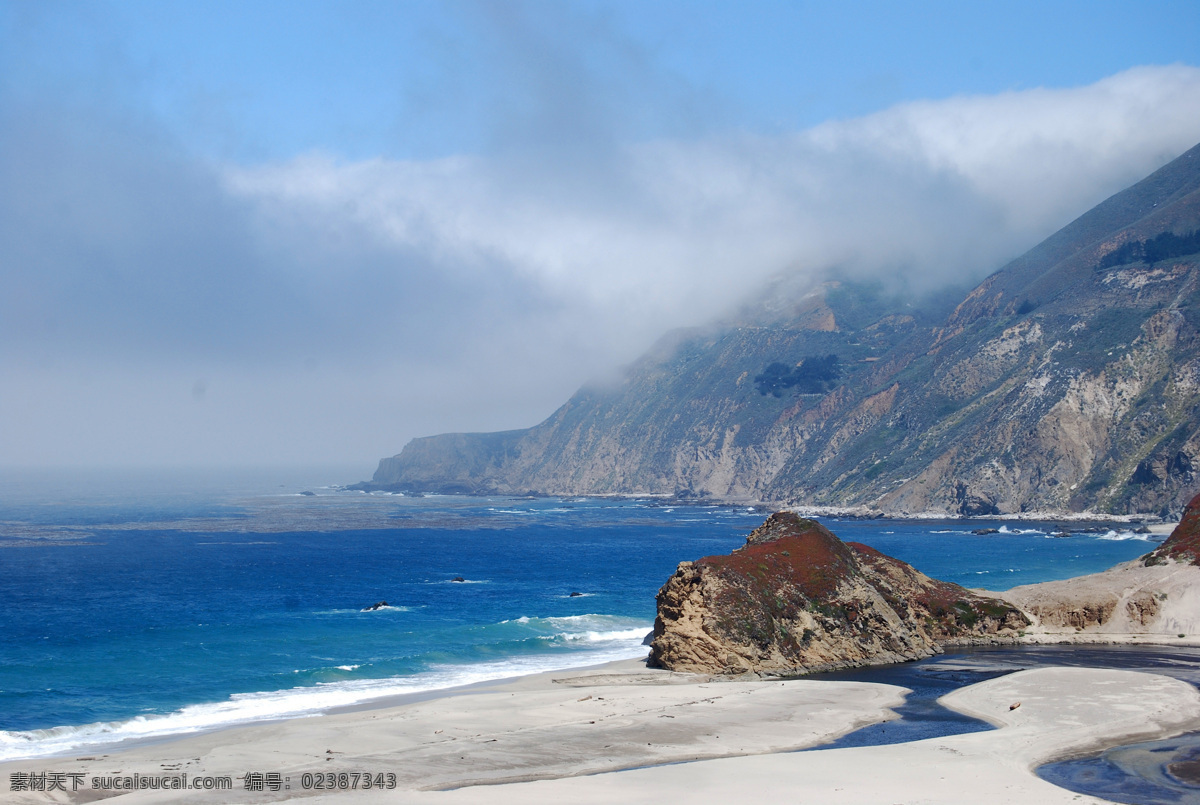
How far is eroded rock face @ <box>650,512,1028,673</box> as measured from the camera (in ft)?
161

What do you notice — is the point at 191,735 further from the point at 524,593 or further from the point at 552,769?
the point at 524,593

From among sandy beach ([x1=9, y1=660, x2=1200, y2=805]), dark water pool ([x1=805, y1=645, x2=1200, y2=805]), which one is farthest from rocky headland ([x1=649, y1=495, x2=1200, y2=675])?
sandy beach ([x1=9, y1=660, x2=1200, y2=805])

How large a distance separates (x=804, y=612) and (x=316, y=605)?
48.2 m

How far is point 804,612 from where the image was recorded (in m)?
51.7

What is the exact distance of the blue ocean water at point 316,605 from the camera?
4634 cm

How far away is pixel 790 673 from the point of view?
4856cm

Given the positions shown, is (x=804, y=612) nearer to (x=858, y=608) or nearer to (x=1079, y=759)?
(x=858, y=608)

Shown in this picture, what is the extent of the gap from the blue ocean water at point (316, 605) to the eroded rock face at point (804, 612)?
9.14 metres

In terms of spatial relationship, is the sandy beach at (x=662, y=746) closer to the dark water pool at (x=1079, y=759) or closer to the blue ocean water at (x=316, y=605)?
the dark water pool at (x=1079, y=759)

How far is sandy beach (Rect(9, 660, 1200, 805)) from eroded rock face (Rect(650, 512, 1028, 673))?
3.28 meters

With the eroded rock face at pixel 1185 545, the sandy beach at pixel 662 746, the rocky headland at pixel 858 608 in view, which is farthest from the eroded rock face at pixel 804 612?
the eroded rock face at pixel 1185 545

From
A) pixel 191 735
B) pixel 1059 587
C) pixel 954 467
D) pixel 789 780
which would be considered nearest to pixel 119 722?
pixel 191 735

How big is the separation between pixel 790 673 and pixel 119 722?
33178 millimetres

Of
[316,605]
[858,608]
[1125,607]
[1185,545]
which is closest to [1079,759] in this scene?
[858,608]
